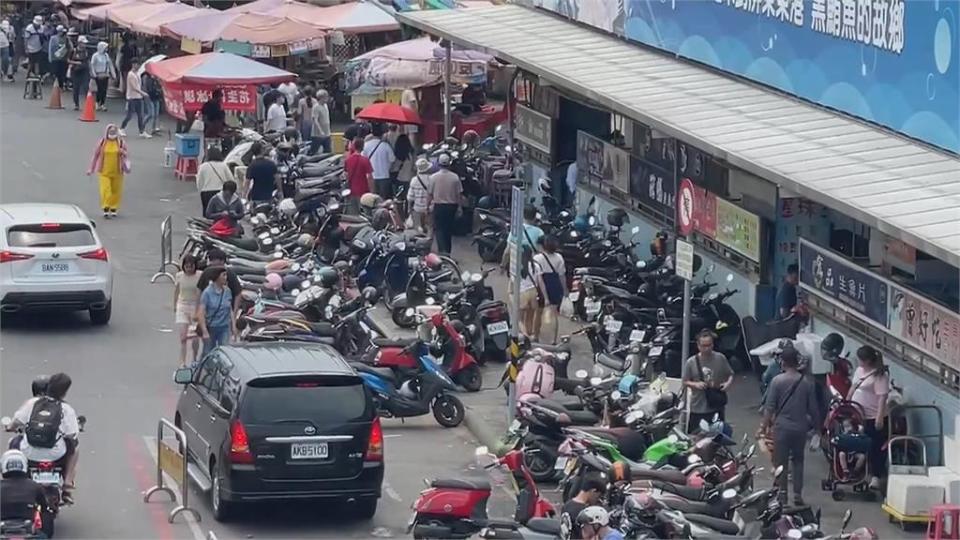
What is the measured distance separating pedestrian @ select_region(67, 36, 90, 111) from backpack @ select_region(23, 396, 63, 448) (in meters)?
31.7

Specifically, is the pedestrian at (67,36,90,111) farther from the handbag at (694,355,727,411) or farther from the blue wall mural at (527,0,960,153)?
the handbag at (694,355,727,411)

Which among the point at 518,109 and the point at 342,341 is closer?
the point at 342,341

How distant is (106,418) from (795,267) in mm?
7819

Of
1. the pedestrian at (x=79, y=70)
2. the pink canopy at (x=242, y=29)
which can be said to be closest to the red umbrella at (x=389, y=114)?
the pink canopy at (x=242, y=29)

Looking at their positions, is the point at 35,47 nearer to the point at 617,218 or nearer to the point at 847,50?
the point at 617,218

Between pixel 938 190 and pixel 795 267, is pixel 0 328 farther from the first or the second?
pixel 938 190

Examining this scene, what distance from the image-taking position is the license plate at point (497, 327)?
80.3 feet

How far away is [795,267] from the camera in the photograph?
2286 centimetres

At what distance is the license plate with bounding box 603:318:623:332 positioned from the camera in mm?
23547

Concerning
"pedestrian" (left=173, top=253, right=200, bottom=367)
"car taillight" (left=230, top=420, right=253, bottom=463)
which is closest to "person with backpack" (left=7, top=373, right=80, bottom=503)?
"car taillight" (left=230, top=420, right=253, bottom=463)

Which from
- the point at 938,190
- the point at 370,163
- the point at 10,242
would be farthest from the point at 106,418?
the point at 370,163

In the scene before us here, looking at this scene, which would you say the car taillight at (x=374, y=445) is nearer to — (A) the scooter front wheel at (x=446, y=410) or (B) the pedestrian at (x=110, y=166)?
(A) the scooter front wheel at (x=446, y=410)

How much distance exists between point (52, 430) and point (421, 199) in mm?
13682

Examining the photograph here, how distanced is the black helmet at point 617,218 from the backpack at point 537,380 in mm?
7378
